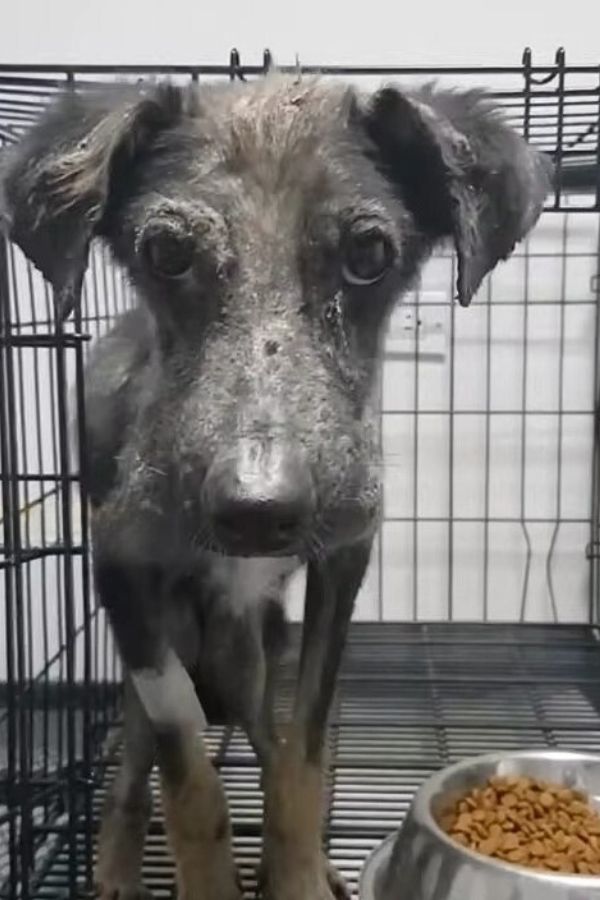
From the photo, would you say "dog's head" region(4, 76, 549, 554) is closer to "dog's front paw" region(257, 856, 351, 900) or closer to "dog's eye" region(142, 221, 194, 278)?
"dog's eye" region(142, 221, 194, 278)

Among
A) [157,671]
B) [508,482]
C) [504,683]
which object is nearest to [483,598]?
[508,482]

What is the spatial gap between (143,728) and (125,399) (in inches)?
16.8

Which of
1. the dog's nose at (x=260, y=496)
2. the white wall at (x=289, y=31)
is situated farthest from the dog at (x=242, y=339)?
the white wall at (x=289, y=31)

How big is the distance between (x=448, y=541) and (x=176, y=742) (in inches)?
49.6

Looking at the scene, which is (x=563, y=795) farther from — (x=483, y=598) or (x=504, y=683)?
(x=483, y=598)

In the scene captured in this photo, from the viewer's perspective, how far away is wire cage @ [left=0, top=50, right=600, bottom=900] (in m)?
1.53

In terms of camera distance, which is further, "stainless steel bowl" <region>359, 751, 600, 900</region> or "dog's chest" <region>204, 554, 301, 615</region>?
"dog's chest" <region>204, 554, 301, 615</region>

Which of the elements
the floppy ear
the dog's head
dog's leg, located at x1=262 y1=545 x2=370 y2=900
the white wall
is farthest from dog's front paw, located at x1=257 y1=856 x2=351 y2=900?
the white wall

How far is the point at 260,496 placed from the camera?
0.88 meters

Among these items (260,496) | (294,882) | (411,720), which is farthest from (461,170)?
(411,720)

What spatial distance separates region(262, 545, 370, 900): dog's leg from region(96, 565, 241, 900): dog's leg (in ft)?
0.21

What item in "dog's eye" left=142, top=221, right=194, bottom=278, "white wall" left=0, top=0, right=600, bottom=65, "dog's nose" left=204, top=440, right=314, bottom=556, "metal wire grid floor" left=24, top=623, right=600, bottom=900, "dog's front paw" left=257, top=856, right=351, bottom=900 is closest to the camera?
"dog's nose" left=204, top=440, right=314, bottom=556

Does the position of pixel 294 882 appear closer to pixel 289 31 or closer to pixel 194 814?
pixel 194 814

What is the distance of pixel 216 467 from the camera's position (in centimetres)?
93
